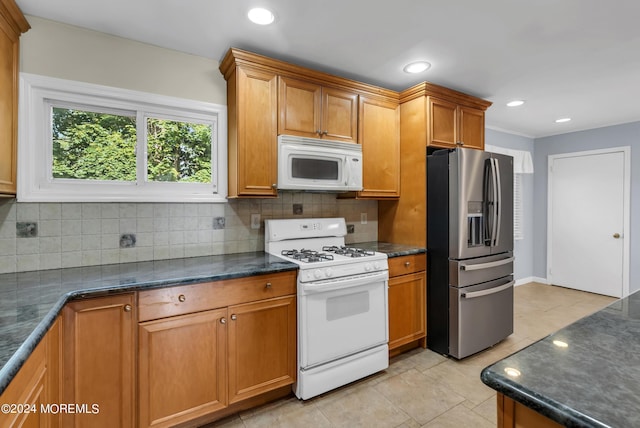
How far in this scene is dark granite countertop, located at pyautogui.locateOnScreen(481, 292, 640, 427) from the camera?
60 cm

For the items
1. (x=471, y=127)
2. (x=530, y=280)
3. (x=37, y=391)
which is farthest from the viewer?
(x=530, y=280)

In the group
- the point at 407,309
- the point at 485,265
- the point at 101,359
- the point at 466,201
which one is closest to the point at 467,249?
the point at 485,265

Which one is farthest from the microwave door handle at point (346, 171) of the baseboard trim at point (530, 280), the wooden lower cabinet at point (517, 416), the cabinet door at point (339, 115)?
the baseboard trim at point (530, 280)

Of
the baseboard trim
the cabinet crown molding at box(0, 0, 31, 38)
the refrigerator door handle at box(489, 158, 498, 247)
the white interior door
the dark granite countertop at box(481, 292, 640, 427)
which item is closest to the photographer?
the dark granite countertop at box(481, 292, 640, 427)

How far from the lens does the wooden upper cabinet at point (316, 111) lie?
237 centimetres

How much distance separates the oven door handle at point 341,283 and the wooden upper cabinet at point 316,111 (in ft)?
3.80

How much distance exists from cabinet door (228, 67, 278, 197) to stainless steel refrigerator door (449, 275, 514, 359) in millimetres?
1820

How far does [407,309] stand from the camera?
2.68m

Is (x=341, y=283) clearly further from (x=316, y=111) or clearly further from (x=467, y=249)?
(x=316, y=111)

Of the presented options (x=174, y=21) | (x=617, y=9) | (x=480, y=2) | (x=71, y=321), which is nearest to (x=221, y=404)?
(x=71, y=321)

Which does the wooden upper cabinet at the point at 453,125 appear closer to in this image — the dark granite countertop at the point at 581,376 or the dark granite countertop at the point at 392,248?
the dark granite countertop at the point at 392,248

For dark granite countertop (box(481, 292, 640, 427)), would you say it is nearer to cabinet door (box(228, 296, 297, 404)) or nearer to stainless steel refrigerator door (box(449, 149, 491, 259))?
cabinet door (box(228, 296, 297, 404))

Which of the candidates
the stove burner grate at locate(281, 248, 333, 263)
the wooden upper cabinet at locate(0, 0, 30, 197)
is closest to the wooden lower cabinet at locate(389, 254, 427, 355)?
the stove burner grate at locate(281, 248, 333, 263)

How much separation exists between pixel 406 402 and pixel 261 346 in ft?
3.44
